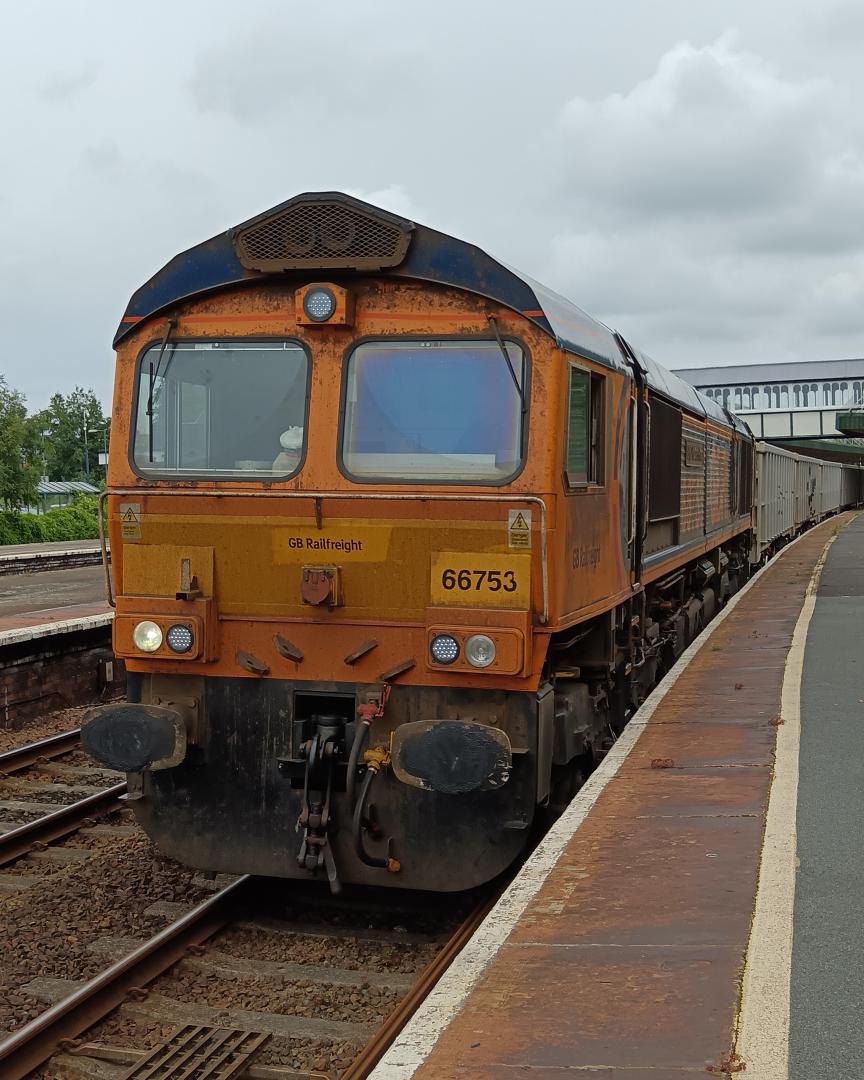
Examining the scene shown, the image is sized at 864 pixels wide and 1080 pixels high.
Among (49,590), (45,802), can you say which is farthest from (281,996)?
(49,590)

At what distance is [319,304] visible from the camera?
→ 6273 mm

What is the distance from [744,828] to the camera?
6105 mm

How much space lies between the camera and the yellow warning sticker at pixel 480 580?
19.7 ft

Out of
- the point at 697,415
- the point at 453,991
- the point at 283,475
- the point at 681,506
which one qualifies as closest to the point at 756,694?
the point at 681,506

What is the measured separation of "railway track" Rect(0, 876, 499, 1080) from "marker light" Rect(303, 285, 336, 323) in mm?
3223

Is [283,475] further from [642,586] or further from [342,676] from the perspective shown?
[642,586]

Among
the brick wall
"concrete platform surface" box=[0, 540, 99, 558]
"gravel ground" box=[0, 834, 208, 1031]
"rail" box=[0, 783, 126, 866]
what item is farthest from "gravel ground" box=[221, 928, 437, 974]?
"concrete platform surface" box=[0, 540, 99, 558]

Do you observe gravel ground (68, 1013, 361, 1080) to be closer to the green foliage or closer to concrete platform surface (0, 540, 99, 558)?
concrete platform surface (0, 540, 99, 558)

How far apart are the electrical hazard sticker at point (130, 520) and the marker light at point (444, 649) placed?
1.75 m

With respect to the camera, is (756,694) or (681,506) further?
(681,506)

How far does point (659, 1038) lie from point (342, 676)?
2.86 meters

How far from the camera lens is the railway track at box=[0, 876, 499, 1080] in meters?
5.06

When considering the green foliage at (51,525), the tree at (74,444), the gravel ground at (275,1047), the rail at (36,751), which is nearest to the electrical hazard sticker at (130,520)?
the gravel ground at (275,1047)

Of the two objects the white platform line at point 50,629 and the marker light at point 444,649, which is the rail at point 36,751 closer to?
the white platform line at point 50,629
